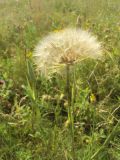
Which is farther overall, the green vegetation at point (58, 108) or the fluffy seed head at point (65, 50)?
the green vegetation at point (58, 108)

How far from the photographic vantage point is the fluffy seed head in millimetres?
1482

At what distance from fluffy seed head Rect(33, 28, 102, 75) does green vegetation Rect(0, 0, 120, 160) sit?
221mm

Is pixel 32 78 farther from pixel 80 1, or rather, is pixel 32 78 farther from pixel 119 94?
pixel 80 1

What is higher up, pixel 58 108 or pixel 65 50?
pixel 65 50

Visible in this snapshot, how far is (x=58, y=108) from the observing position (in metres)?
2.27

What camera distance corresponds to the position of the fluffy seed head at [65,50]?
58.4 inches

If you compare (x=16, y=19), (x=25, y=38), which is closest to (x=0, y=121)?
(x=25, y=38)

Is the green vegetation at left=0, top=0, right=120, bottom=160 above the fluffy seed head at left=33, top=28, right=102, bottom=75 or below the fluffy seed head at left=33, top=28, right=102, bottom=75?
below

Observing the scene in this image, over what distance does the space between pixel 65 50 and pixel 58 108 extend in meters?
0.86

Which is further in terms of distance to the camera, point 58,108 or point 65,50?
point 58,108

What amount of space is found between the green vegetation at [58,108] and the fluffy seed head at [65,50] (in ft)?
0.72

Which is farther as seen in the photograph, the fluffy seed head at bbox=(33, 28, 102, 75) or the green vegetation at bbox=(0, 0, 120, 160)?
the green vegetation at bbox=(0, 0, 120, 160)

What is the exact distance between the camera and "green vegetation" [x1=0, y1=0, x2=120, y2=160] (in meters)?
1.88

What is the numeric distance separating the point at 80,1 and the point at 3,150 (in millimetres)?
4359
